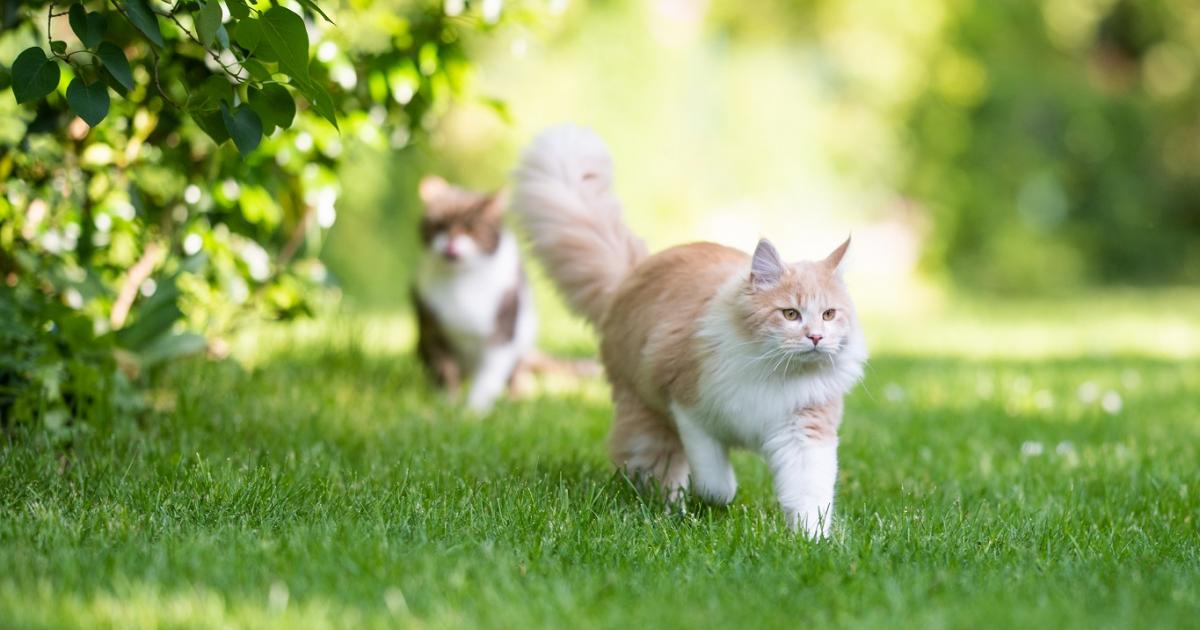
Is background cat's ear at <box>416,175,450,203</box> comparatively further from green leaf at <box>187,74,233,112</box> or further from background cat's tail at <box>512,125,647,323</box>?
green leaf at <box>187,74,233,112</box>

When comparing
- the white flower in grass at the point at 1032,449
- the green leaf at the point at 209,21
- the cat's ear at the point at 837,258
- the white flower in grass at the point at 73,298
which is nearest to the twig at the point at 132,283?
the white flower in grass at the point at 73,298

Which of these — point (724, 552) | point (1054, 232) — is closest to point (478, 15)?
point (724, 552)

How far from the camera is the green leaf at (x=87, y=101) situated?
2.80 metres

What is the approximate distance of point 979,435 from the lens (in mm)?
4816

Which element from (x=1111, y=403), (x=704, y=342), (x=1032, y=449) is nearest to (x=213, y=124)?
(x=704, y=342)

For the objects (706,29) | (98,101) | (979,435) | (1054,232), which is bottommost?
(98,101)

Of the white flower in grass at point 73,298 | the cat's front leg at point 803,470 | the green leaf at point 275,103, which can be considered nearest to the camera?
the green leaf at point 275,103

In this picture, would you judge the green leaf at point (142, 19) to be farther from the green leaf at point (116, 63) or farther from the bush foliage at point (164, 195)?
the bush foliage at point (164, 195)

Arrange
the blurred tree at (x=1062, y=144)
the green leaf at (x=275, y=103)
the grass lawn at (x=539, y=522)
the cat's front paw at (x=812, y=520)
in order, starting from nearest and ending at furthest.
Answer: the grass lawn at (x=539, y=522) → the green leaf at (x=275, y=103) → the cat's front paw at (x=812, y=520) → the blurred tree at (x=1062, y=144)

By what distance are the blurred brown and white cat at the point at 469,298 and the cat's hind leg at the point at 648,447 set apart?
1.93m

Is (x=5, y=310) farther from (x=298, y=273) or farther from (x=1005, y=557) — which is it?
(x=1005, y=557)

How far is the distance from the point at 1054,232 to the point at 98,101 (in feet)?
47.3

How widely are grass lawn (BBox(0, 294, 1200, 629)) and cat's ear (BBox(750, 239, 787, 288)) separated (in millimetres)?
613

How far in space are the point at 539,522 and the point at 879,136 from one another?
37.3 ft
